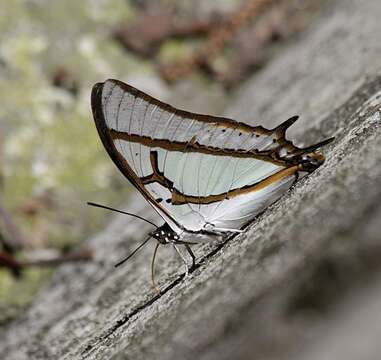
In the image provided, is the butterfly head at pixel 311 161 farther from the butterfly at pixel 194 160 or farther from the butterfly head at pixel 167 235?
the butterfly head at pixel 167 235

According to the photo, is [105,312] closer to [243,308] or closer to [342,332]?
[243,308]

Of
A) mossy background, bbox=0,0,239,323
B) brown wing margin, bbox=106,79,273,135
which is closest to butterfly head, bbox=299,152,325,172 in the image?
brown wing margin, bbox=106,79,273,135

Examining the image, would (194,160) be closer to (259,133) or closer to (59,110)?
(259,133)

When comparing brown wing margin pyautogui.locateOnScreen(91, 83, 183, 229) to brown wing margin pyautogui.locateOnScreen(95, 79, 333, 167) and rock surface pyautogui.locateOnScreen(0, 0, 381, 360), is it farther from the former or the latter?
rock surface pyautogui.locateOnScreen(0, 0, 381, 360)

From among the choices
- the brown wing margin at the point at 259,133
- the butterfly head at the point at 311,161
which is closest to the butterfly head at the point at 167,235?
the brown wing margin at the point at 259,133

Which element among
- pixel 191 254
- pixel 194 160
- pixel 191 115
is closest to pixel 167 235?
→ pixel 191 254

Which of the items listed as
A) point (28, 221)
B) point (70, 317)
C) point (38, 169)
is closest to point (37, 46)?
point (38, 169)

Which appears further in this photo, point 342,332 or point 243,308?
point 342,332

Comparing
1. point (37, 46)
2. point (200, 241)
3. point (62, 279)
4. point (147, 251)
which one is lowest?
point (200, 241)
